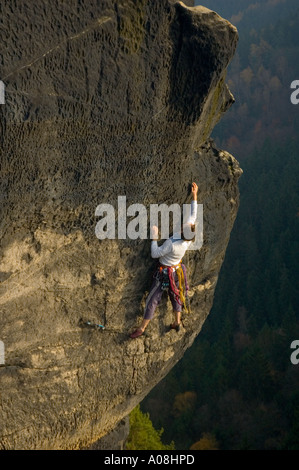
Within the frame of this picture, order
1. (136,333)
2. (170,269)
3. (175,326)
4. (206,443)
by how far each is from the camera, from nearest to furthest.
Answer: (170,269), (136,333), (175,326), (206,443)

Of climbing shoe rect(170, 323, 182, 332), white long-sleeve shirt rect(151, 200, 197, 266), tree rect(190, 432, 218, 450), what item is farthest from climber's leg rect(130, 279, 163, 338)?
tree rect(190, 432, 218, 450)

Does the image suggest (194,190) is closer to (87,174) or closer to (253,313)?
(87,174)

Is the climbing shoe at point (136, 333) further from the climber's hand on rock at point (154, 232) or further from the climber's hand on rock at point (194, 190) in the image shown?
the climber's hand on rock at point (194, 190)

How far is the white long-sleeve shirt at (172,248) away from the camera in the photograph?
6609 mm

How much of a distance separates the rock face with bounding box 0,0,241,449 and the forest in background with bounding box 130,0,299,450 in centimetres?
935

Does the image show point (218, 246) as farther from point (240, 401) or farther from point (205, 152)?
point (240, 401)

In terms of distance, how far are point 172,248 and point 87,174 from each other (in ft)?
4.41

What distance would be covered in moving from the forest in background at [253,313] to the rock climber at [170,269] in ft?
31.1

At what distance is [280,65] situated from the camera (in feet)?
238

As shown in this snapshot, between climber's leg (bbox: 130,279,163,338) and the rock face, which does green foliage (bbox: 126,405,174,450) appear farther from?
climber's leg (bbox: 130,279,163,338)

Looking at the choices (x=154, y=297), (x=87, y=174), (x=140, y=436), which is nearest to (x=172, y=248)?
(x=154, y=297)

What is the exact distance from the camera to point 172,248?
6613 mm

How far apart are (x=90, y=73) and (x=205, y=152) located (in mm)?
2299
